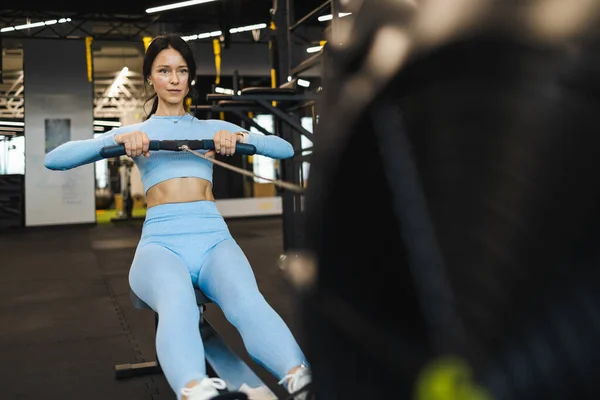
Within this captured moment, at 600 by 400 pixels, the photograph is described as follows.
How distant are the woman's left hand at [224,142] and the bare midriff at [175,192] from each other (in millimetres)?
148

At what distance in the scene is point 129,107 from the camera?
1155cm

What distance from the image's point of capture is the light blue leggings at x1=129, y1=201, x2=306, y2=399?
1.30 m

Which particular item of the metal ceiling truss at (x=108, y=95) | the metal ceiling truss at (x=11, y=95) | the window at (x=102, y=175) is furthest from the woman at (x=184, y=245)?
the window at (x=102, y=175)

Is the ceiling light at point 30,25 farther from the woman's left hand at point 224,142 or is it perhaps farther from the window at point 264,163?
the woman's left hand at point 224,142

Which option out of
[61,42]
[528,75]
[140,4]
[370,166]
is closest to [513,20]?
[528,75]

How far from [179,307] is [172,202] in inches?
16.7

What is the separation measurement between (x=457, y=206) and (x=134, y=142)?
1.28m

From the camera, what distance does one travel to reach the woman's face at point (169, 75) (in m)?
1.77

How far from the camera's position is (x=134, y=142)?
158 centimetres

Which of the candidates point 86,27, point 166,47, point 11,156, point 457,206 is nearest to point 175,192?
point 166,47

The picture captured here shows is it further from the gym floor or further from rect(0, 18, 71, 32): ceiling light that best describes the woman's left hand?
rect(0, 18, 71, 32): ceiling light

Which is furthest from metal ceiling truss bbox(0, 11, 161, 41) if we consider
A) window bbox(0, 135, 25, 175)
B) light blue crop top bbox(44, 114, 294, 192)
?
light blue crop top bbox(44, 114, 294, 192)

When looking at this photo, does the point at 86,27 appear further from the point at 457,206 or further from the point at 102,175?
the point at 457,206

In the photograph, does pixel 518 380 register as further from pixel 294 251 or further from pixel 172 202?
pixel 172 202
